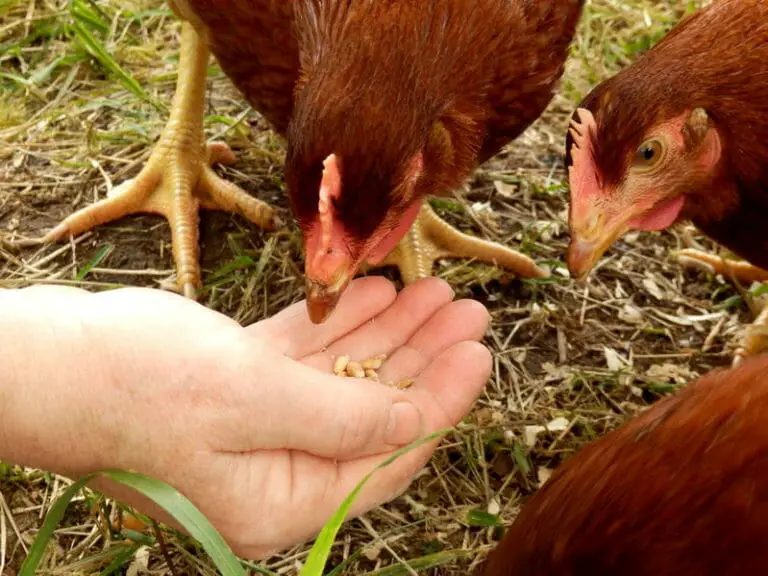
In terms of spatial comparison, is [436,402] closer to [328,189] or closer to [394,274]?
[328,189]

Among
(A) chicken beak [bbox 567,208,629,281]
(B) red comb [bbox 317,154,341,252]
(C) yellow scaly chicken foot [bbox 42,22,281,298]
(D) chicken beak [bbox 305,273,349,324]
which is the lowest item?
(C) yellow scaly chicken foot [bbox 42,22,281,298]

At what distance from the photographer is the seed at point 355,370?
1405 mm

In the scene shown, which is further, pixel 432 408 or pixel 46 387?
pixel 432 408

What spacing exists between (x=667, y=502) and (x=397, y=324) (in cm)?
80

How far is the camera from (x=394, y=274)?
6.84 feet

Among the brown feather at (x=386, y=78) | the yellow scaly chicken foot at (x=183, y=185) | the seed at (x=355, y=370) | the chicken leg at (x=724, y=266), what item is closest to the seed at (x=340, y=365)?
the seed at (x=355, y=370)

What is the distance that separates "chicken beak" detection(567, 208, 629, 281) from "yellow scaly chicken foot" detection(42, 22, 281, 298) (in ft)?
2.80

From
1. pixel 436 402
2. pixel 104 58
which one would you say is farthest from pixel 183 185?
pixel 436 402

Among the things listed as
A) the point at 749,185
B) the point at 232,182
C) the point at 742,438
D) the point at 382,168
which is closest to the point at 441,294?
the point at 382,168

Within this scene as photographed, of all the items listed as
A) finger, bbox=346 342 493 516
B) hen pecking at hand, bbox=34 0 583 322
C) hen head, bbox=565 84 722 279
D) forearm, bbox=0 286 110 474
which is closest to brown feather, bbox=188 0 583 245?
hen pecking at hand, bbox=34 0 583 322

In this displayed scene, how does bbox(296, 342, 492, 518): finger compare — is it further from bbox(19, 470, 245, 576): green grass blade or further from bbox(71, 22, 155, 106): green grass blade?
bbox(71, 22, 155, 106): green grass blade

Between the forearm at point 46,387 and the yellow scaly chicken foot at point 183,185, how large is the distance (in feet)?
2.96

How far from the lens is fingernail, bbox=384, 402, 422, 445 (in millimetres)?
1201

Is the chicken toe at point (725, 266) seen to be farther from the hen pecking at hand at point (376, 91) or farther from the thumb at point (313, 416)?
the thumb at point (313, 416)
